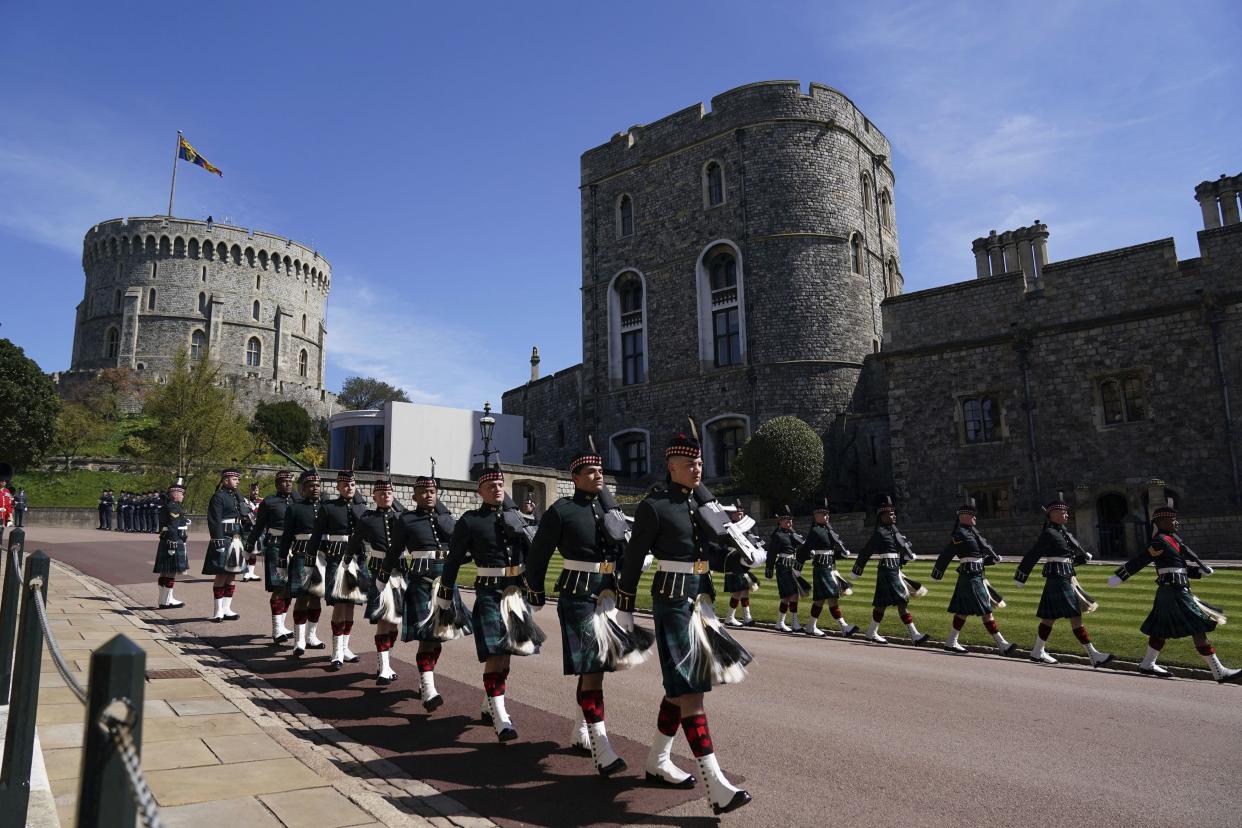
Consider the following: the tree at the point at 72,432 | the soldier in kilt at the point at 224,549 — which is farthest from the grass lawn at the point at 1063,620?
the tree at the point at 72,432

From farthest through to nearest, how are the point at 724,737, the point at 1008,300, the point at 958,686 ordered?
the point at 1008,300
the point at 958,686
the point at 724,737

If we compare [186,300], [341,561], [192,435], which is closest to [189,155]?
[186,300]

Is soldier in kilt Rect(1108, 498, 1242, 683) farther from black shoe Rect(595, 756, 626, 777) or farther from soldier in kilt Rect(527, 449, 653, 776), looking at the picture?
black shoe Rect(595, 756, 626, 777)

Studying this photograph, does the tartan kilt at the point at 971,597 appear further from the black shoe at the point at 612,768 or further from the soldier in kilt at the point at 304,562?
the soldier in kilt at the point at 304,562

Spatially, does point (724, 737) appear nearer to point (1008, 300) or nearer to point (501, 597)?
point (501, 597)

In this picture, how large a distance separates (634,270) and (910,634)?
99.6 ft

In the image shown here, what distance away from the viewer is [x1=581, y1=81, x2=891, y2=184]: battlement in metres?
36.9

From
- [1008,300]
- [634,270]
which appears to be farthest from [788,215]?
[1008,300]

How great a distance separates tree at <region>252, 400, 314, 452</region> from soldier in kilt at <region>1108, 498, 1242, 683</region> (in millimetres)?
58547

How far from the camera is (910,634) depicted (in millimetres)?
12258

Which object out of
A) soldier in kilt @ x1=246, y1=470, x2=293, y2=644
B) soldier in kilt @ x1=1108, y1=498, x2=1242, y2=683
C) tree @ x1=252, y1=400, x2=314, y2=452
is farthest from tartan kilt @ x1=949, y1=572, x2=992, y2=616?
tree @ x1=252, y1=400, x2=314, y2=452

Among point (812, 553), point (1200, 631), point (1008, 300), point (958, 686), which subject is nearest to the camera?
point (958, 686)

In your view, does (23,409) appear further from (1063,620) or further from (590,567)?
(1063,620)

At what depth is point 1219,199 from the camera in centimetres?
3114
